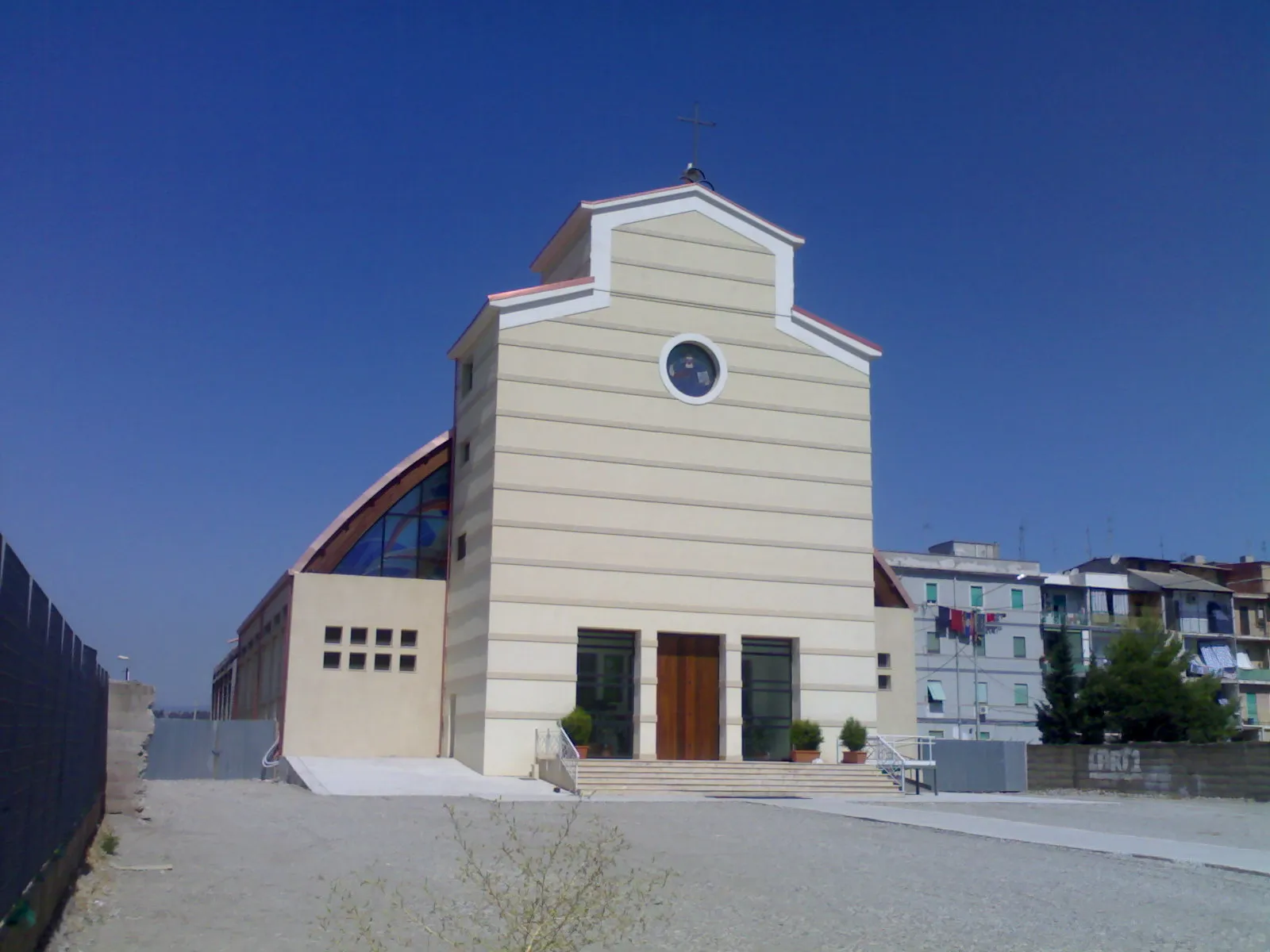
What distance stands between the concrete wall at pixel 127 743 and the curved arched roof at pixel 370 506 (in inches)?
500

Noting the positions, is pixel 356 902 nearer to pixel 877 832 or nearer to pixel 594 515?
pixel 877 832

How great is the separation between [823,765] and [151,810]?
14.9 metres

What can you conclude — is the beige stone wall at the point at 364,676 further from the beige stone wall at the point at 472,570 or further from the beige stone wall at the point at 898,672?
the beige stone wall at the point at 898,672

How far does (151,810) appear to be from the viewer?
18.5 metres

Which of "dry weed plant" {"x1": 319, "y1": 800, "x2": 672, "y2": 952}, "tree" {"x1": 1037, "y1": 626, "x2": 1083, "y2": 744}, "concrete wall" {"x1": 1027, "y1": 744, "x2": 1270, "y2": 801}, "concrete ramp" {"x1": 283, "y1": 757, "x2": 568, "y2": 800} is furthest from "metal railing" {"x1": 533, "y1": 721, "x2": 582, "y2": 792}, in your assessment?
"tree" {"x1": 1037, "y1": 626, "x2": 1083, "y2": 744}

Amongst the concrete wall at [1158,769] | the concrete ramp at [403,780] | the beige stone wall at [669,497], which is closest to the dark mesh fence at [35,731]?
the concrete ramp at [403,780]

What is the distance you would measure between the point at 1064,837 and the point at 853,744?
12.8 m

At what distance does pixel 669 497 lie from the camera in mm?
29719

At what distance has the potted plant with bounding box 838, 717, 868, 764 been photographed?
2919 centimetres

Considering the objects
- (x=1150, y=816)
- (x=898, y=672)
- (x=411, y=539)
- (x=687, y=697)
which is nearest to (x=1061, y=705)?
(x=898, y=672)

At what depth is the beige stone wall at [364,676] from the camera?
97.5 feet

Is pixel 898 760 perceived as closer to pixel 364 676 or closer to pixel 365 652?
pixel 364 676

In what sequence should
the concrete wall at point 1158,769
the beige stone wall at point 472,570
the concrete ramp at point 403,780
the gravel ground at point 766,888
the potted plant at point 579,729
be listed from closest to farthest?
the gravel ground at point 766,888, the concrete ramp at point 403,780, the potted plant at point 579,729, the concrete wall at point 1158,769, the beige stone wall at point 472,570

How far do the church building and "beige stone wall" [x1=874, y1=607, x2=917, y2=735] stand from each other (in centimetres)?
383
